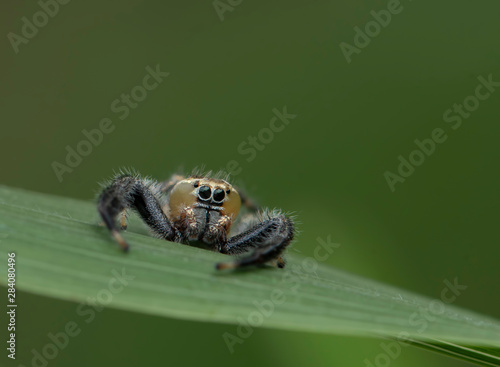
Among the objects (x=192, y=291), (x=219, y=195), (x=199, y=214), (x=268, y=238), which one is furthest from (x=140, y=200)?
(x=192, y=291)

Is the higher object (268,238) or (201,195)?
(268,238)

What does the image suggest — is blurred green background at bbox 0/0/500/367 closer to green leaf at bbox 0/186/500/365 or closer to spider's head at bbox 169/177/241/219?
spider's head at bbox 169/177/241/219

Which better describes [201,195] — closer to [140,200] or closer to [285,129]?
[140,200]

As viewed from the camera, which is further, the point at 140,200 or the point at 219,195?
the point at 219,195

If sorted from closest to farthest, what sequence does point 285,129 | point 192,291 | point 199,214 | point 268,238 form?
point 192,291
point 268,238
point 199,214
point 285,129

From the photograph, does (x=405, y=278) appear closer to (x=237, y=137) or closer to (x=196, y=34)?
(x=237, y=137)

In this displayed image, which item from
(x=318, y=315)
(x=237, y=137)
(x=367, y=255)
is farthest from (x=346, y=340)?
(x=237, y=137)

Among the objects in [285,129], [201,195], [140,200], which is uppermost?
[285,129]
